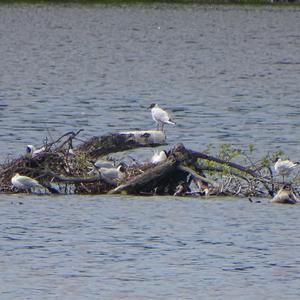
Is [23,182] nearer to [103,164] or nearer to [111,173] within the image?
[111,173]

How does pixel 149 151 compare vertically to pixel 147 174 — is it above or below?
below

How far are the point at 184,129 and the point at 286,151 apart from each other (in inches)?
166

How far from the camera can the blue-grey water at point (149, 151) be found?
13.8 meters

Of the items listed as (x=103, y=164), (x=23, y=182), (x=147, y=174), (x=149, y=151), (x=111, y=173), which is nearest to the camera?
(x=23, y=182)

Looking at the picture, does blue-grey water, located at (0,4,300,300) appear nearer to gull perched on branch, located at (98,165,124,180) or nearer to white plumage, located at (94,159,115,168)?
gull perched on branch, located at (98,165,124,180)

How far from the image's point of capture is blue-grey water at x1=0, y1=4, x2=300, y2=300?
13789mm

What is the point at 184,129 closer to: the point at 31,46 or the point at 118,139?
the point at 118,139

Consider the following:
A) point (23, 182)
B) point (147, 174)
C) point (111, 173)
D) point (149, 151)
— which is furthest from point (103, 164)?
point (149, 151)

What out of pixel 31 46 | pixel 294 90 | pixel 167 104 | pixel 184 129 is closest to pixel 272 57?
pixel 31 46

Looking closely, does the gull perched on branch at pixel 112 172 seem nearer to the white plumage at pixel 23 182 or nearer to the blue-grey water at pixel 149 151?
the blue-grey water at pixel 149 151

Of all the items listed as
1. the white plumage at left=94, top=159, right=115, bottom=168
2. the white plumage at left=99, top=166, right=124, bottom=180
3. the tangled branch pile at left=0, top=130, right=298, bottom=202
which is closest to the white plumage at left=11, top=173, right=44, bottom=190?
the tangled branch pile at left=0, top=130, right=298, bottom=202

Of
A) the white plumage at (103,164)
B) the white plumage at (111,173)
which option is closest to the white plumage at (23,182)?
Answer: the white plumage at (111,173)

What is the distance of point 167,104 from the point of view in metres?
33.2

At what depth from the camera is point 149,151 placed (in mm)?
23078
